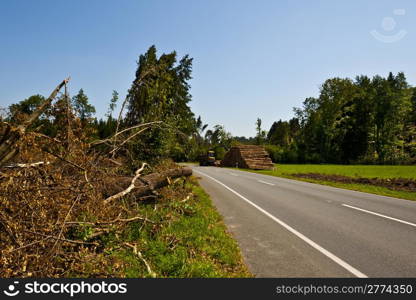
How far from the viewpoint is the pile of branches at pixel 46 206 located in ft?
10.2

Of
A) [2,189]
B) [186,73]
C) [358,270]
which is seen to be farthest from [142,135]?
[186,73]

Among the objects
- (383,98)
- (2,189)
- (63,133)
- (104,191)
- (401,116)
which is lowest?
(104,191)

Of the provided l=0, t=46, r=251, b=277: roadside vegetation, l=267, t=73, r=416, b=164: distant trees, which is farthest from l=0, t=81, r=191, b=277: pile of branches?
l=267, t=73, r=416, b=164: distant trees

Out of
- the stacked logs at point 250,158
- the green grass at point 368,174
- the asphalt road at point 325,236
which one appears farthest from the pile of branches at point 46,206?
the stacked logs at point 250,158

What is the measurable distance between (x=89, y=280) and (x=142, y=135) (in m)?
6.65

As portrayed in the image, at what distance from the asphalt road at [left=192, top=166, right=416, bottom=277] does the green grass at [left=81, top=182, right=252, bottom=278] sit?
1.18 ft

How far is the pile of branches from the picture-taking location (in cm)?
310

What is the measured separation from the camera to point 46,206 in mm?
3621

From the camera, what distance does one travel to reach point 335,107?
5047 centimetres

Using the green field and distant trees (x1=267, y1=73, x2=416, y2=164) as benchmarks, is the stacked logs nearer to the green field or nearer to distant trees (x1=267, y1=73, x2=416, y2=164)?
the green field

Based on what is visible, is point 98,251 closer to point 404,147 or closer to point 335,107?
point 335,107

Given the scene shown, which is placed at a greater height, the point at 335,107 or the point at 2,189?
the point at 335,107

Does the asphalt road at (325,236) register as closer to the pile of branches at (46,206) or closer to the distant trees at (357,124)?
the pile of branches at (46,206)

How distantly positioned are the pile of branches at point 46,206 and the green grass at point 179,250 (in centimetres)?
Result: 42
